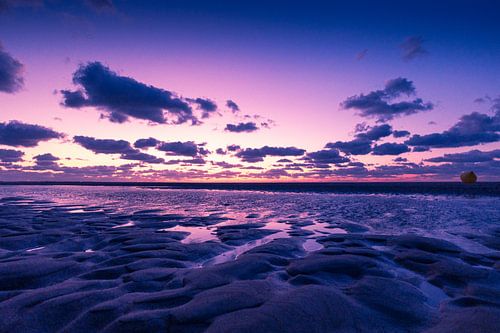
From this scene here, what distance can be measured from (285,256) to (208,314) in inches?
132

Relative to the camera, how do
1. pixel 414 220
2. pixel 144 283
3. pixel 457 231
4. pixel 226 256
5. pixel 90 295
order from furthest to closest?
1. pixel 414 220
2. pixel 457 231
3. pixel 226 256
4. pixel 144 283
5. pixel 90 295

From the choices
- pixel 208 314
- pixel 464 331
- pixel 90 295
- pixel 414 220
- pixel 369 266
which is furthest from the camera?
pixel 414 220

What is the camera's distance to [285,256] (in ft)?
21.0

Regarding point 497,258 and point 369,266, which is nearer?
point 369,266

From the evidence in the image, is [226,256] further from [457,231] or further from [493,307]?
[457,231]

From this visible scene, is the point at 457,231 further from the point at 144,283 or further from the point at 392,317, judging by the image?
the point at 144,283

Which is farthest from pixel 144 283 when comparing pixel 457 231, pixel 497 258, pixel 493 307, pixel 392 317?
pixel 457 231

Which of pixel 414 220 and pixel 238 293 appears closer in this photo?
pixel 238 293

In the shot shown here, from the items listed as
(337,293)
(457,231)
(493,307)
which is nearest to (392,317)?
(337,293)

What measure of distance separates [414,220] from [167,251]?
10.00 metres

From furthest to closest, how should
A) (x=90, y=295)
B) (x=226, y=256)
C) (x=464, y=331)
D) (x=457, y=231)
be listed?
(x=457, y=231)
(x=226, y=256)
(x=90, y=295)
(x=464, y=331)

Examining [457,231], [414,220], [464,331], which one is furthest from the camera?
[414,220]

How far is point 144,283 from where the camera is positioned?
14.8ft

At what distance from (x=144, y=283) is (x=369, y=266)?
3852 millimetres
